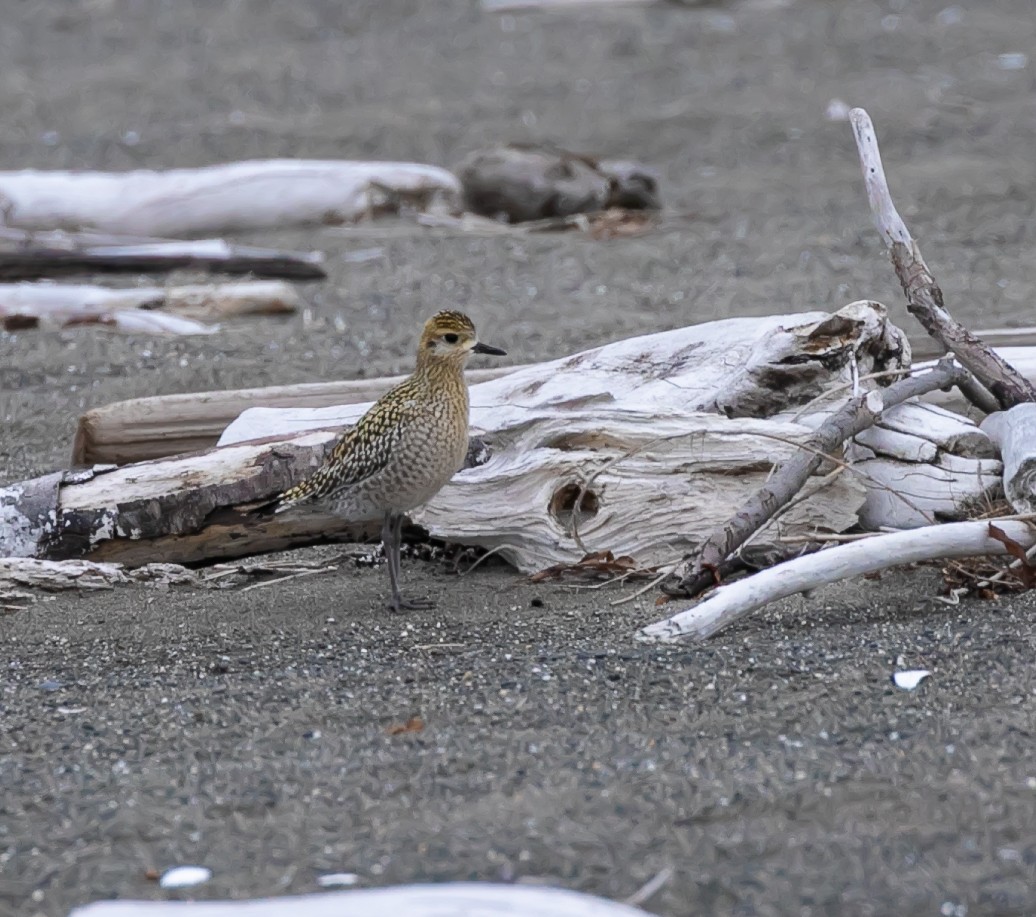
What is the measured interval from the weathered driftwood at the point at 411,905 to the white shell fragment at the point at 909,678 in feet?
4.89

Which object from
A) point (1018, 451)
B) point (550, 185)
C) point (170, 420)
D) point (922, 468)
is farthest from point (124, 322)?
point (1018, 451)

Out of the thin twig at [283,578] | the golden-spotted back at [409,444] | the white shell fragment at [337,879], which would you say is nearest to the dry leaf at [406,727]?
the white shell fragment at [337,879]

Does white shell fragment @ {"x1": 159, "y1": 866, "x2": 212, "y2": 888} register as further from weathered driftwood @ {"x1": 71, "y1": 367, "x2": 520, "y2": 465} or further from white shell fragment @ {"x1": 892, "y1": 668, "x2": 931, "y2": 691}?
weathered driftwood @ {"x1": 71, "y1": 367, "x2": 520, "y2": 465}

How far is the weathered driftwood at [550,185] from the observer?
42.9ft

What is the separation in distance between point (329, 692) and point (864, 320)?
2545 mm

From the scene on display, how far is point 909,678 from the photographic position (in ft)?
15.4

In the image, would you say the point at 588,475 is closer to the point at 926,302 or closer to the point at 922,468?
the point at 922,468

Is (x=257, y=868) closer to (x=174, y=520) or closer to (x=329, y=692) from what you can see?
(x=329, y=692)

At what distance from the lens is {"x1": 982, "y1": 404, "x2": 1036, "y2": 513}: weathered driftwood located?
544 centimetres

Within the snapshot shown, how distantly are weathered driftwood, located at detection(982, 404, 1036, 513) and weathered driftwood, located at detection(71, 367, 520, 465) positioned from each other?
2.10 meters

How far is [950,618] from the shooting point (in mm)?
5195

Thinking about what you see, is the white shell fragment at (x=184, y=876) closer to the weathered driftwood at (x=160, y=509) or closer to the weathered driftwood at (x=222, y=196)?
the weathered driftwood at (x=160, y=509)

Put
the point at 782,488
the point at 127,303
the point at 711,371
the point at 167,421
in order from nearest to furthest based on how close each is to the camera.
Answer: the point at 782,488 → the point at 711,371 → the point at 167,421 → the point at 127,303

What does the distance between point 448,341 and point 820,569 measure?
1699 mm
